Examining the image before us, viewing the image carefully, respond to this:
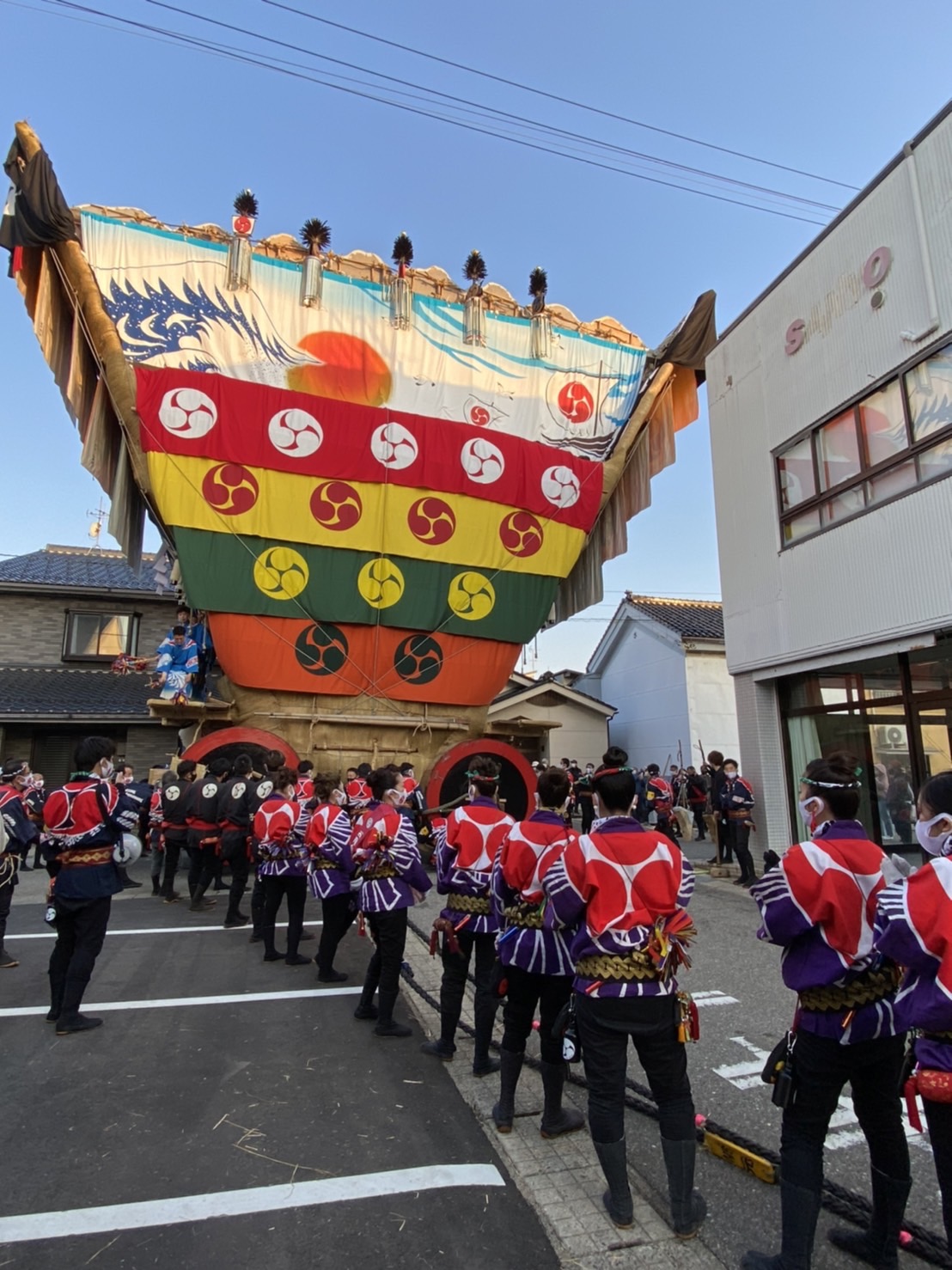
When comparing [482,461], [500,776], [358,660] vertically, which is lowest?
[500,776]

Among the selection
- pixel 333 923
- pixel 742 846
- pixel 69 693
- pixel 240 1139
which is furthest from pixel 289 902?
pixel 69 693

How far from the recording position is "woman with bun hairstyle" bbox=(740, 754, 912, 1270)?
2.37m

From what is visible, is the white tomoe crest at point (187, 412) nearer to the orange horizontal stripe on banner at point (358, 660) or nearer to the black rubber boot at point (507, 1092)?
the orange horizontal stripe on banner at point (358, 660)

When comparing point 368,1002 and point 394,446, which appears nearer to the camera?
point 368,1002

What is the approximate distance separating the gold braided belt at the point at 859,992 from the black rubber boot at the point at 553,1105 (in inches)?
54.6

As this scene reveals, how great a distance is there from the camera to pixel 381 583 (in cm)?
1284

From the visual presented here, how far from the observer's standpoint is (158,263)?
481 inches

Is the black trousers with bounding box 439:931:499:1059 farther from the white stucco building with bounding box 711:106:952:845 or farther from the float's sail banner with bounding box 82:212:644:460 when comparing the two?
the float's sail banner with bounding box 82:212:644:460

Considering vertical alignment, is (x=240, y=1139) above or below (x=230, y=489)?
below

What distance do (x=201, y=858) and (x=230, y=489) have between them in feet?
20.3

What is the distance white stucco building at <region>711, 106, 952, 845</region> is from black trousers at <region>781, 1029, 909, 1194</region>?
6.05m

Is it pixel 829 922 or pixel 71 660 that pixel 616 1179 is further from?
pixel 71 660

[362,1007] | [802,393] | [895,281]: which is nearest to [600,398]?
[802,393]

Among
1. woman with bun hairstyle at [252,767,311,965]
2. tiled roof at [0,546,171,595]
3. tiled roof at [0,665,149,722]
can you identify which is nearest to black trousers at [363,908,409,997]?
woman with bun hairstyle at [252,767,311,965]
